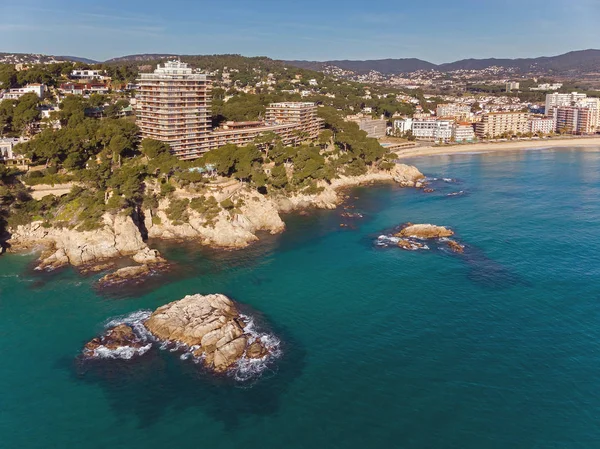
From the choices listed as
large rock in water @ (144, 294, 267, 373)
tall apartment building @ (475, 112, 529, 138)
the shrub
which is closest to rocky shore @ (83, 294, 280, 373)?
large rock in water @ (144, 294, 267, 373)

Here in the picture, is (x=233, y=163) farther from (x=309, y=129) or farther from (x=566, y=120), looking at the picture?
(x=566, y=120)

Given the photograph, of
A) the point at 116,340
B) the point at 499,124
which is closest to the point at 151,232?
the point at 116,340

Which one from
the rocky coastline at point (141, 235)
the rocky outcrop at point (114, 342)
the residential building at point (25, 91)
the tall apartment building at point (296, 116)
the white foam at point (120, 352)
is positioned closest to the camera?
the white foam at point (120, 352)

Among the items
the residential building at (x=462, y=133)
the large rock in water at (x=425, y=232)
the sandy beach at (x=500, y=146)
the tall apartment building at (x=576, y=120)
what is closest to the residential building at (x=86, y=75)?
the sandy beach at (x=500, y=146)

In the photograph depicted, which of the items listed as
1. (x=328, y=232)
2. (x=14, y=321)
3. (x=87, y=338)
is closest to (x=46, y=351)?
(x=87, y=338)

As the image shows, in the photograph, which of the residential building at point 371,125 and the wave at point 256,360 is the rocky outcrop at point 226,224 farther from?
the residential building at point 371,125

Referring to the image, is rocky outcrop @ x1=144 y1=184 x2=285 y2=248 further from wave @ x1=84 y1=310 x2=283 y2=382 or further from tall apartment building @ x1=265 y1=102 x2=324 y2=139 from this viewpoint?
tall apartment building @ x1=265 y1=102 x2=324 y2=139

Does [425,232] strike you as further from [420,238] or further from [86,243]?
[86,243]
